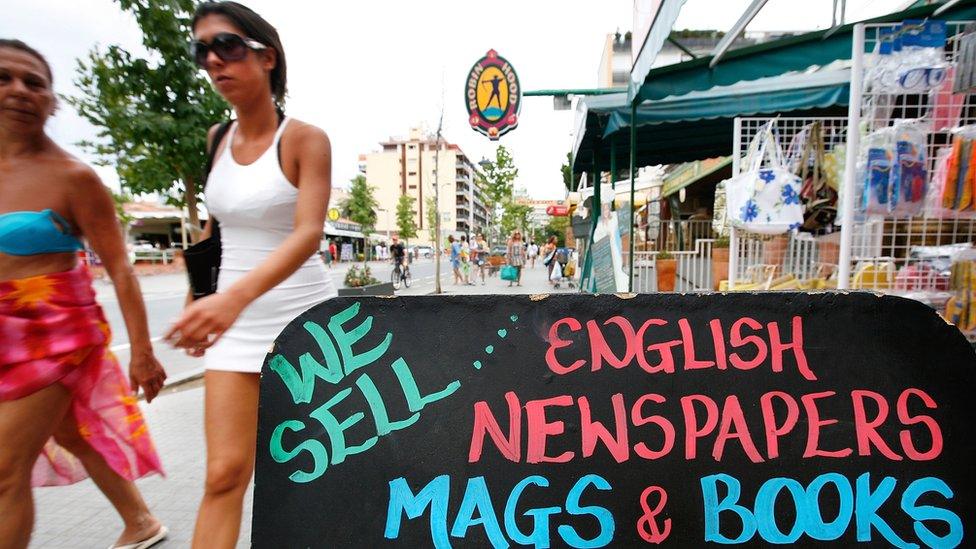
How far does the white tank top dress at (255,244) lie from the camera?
1.42m

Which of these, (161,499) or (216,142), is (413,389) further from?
(161,499)

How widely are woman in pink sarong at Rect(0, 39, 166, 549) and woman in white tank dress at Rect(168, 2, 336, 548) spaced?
58 cm

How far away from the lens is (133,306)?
1834 mm

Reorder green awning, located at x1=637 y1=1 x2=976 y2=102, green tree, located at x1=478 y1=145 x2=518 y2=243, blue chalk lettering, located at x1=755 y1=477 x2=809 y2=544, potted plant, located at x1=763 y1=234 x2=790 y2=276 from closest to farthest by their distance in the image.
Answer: blue chalk lettering, located at x1=755 y1=477 x2=809 y2=544 < green awning, located at x1=637 y1=1 x2=976 y2=102 < potted plant, located at x1=763 y1=234 x2=790 y2=276 < green tree, located at x1=478 y1=145 x2=518 y2=243

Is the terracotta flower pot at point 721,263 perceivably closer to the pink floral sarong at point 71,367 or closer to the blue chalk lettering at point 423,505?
the blue chalk lettering at point 423,505

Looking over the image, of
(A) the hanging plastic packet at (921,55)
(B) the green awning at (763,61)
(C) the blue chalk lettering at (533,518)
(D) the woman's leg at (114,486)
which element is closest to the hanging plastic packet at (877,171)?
(A) the hanging plastic packet at (921,55)

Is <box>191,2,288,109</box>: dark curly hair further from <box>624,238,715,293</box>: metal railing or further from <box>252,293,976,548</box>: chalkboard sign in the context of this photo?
<box>624,238,715,293</box>: metal railing

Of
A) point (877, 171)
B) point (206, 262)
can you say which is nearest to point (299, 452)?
point (206, 262)

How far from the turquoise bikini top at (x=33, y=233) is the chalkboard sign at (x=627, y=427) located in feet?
3.60

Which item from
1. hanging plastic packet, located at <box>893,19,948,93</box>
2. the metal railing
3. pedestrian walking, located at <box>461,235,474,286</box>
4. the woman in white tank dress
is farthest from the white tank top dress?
pedestrian walking, located at <box>461,235,474,286</box>

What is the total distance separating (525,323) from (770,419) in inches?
25.4

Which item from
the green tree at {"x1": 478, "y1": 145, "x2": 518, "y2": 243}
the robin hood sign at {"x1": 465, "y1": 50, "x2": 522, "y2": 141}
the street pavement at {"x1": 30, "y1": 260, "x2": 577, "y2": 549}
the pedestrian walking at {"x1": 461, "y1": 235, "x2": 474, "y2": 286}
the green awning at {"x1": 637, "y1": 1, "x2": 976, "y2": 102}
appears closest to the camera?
the street pavement at {"x1": 30, "y1": 260, "x2": 577, "y2": 549}

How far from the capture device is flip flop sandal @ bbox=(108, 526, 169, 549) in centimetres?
211

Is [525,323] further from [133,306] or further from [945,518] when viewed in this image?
[133,306]
